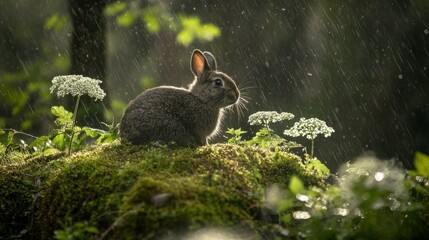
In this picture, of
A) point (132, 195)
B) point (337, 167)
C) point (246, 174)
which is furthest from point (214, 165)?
point (337, 167)

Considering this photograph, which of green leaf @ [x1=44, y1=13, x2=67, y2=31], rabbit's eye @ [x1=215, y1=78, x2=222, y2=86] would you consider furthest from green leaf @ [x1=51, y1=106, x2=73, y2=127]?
green leaf @ [x1=44, y1=13, x2=67, y2=31]

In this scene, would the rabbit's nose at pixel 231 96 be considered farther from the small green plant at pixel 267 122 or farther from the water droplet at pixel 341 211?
the water droplet at pixel 341 211

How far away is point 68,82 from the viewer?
5.57 metres

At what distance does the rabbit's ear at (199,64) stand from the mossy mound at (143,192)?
1.62m

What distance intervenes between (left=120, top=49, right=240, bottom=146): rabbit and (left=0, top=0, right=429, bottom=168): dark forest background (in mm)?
3221

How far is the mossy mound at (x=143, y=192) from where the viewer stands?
9.98 feet

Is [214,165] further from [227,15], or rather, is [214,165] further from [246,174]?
[227,15]

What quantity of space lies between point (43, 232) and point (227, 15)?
9.62 meters

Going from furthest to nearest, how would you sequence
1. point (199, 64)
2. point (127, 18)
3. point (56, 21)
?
point (127, 18)
point (56, 21)
point (199, 64)

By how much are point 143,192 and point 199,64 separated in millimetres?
3597

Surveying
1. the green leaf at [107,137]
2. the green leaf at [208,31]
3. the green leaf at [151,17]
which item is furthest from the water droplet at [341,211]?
the green leaf at [151,17]

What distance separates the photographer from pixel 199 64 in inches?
261

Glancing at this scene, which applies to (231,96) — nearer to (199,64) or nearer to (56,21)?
(199,64)

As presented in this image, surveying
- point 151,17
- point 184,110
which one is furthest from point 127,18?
point 184,110
